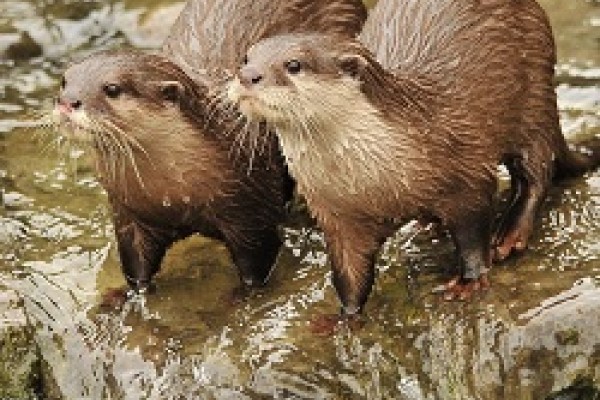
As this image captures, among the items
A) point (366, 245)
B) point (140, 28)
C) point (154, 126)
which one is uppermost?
point (154, 126)

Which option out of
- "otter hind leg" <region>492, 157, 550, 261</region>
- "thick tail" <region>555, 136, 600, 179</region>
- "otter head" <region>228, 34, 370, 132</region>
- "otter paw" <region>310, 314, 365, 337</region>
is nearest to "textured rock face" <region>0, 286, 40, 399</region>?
"otter paw" <region>310, 314, 365, 337</region>

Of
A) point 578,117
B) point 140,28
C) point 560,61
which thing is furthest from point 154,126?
point 140,28

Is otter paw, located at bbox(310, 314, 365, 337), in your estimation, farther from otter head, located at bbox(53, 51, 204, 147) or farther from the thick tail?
the thick tail

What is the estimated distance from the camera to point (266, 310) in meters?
4.34

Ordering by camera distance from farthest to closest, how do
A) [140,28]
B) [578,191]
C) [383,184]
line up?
[140,28], [578,191], [383,184]

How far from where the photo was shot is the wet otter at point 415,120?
3670mm

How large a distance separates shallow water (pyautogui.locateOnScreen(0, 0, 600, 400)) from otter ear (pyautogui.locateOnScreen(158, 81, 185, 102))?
0.69m

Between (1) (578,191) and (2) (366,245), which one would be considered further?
(1) (578,191)

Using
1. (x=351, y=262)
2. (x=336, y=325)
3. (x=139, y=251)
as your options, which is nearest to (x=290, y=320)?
(x=336, y=325)

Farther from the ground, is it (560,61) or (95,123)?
(95,123)

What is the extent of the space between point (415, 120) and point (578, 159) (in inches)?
38.7

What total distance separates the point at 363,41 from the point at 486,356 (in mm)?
949

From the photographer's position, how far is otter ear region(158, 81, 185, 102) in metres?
4.04

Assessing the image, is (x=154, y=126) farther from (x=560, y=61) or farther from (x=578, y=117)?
(x=560, y=61)
